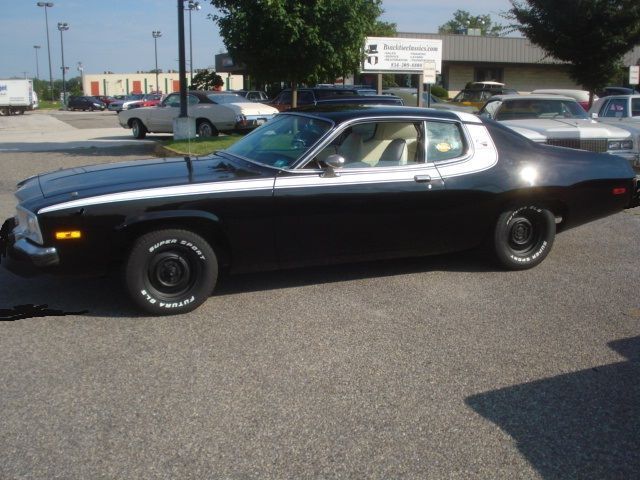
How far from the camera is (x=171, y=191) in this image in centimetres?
491

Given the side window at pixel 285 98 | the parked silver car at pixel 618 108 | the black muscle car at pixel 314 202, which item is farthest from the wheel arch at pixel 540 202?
the side window at pixel 285 98

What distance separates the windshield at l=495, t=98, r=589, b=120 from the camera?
38.1 feet

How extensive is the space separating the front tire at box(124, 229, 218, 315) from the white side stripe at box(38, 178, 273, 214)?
→ 0.89 feet

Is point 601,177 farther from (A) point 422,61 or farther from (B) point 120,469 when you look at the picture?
(A) point 422,61

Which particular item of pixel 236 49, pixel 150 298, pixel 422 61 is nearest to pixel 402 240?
pixel 150 298

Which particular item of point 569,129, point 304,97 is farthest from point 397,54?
point 569,129

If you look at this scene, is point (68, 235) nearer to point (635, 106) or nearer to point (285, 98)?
point (635, 106)

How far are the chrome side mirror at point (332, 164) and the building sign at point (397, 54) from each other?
15.4 meters

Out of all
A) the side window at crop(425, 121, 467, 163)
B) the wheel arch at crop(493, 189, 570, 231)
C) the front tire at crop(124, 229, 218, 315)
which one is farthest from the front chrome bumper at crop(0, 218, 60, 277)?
the wheel arch at crop(493, 189, 570, 231)

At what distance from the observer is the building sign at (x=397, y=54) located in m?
20.5

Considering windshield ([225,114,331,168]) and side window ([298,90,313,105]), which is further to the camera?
side window ([298,90,313,105])

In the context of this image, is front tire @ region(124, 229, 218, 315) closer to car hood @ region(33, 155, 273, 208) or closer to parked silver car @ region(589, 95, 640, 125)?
car hood @ region(33, 155, 273, 208)

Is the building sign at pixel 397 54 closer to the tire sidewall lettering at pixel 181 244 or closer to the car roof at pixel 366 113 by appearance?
the car roof at pixel 366 113

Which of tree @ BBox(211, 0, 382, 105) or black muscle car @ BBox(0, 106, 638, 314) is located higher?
tree @ BBox(211, 0, 382, 105)
